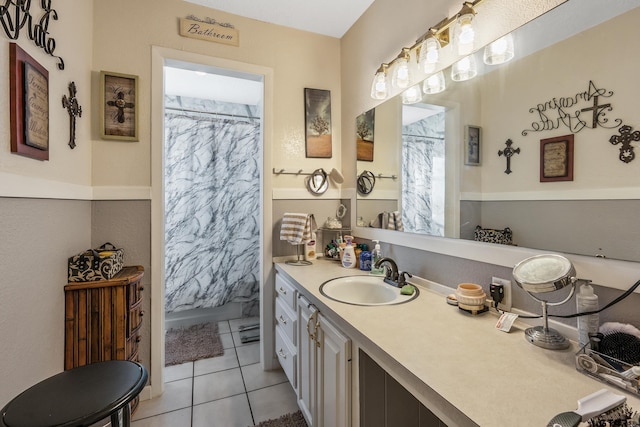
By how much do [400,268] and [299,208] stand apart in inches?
35.4

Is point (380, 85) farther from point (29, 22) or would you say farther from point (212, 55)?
point (29, 22)

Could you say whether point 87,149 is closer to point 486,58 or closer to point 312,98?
point 312,98

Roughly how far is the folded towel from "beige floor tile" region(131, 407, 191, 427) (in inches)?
47.7

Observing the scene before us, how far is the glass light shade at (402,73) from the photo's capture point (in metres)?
1.57

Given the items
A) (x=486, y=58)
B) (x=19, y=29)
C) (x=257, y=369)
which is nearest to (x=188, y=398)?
(x=257, y=369)

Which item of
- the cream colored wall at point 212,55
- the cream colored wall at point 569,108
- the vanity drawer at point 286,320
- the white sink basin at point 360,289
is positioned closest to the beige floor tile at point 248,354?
the vanity drawer at point 286,320

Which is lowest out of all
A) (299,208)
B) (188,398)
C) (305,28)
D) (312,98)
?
(188,398)

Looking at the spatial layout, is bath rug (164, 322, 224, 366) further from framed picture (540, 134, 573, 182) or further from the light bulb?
framed picture (540, 134, 573, 182)

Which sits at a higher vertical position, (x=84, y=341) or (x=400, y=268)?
(x=400, y=268)

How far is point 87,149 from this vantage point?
1679 millimetres

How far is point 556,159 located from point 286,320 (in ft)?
5.18

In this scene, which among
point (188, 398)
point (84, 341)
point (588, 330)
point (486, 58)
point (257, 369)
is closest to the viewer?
point (588, 330)

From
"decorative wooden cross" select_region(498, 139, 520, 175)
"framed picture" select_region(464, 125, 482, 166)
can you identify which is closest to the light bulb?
"framed picture" select_region(464, 125, 482, 166)

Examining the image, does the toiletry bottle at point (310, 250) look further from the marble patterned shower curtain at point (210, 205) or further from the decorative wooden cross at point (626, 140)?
the decorative wooden cross at point (626, 140)
